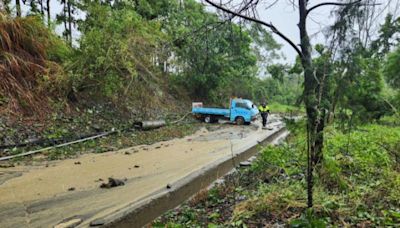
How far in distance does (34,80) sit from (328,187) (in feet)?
33.5

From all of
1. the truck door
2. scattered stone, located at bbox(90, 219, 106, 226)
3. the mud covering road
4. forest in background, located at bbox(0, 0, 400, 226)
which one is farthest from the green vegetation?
the truck door

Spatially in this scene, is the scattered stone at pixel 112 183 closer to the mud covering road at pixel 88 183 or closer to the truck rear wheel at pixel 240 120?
the mud covering road at pixel 88 183

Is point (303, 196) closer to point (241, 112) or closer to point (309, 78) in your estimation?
point (309, 78)

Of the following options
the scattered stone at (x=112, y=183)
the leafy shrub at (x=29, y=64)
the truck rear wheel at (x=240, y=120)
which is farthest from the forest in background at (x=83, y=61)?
the truck rear wheel at (x=240, y=120)

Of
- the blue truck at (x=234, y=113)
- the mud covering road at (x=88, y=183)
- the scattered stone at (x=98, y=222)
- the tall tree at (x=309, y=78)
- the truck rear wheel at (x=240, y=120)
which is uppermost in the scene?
the tall tree at (x=309, y=78)

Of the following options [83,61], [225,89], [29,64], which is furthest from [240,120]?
[29,64]

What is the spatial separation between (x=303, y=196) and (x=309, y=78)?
4.79 ft

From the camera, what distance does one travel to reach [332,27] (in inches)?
157

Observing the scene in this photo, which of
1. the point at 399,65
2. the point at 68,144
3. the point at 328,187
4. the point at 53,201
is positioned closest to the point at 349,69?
the point at 328,187

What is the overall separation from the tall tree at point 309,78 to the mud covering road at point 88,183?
2676 millimetres

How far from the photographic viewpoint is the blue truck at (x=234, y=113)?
55.3 feet

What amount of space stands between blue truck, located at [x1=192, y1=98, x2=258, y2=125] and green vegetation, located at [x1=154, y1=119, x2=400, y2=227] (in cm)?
1121

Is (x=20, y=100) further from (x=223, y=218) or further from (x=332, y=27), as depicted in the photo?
(x=332, y=27)

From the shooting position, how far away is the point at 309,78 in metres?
3.41
